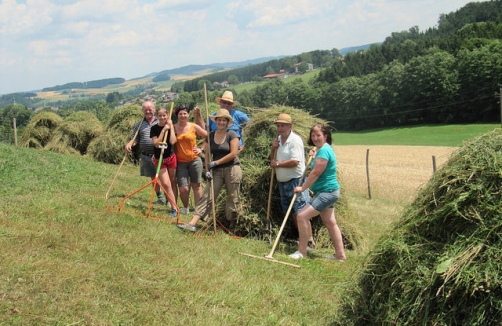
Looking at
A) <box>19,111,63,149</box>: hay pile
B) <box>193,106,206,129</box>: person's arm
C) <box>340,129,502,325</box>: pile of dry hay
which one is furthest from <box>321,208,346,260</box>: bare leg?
<box>19,111,63,149</box>: hay pile

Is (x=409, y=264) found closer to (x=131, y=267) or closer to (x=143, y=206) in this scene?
(x=131, y=267)

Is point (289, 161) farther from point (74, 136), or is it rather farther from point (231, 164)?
point (74, 136)

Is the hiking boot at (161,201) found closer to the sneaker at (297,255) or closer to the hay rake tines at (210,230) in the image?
the hay rake tines at (210,230)

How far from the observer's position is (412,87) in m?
62.0

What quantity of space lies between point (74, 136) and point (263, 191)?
45.5 ft

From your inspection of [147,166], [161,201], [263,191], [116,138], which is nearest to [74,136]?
[116,138]

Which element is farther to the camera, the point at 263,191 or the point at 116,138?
the point at 116,138

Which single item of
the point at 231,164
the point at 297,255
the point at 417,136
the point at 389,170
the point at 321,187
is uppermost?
the point at 231,164

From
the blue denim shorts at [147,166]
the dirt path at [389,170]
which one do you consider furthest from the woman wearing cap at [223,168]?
the dirt path at [389,170]

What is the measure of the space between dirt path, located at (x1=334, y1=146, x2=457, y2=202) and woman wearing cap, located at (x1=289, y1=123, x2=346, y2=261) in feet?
7.40

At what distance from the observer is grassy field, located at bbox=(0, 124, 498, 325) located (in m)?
4.13

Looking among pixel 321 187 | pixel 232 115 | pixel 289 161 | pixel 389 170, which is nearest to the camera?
pixel 321 187

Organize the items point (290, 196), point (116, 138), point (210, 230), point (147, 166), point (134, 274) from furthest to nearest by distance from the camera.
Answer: point (116, 138), point (147, 166), point (210, 230), point (290, 196), point (134, 274)

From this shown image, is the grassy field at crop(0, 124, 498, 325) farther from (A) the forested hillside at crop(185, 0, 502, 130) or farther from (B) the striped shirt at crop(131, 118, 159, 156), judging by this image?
(A) the forested hillside at crop(185, 0, 502, 130)
